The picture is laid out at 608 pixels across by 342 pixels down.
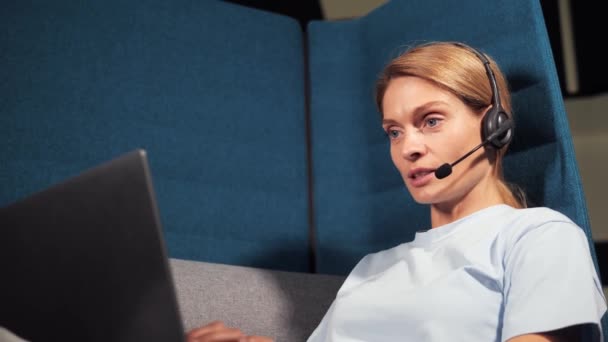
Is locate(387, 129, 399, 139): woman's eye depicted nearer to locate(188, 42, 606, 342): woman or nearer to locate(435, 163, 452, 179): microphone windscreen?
locate(188, 42, 606, 342): woman

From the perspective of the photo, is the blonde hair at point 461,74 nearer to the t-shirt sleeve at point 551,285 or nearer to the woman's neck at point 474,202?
the woman's neck at point 474,202

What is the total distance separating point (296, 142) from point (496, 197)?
68 centimetres

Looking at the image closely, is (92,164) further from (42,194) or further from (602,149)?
(602,149)

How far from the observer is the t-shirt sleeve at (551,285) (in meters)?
0.76

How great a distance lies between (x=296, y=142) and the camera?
1.63 meters

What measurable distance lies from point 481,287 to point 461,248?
9cm

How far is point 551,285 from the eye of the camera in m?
0.77

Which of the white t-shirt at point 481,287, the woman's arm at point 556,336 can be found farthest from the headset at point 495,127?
the woman's arm at point 556,336

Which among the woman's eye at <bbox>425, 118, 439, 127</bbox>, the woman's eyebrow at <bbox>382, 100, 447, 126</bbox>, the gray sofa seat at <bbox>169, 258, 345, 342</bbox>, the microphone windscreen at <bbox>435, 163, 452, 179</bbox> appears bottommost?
the gray sofa seat at <bbox>169, 258, 345, 342</bbox>

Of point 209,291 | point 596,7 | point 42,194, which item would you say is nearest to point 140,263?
point 42,194

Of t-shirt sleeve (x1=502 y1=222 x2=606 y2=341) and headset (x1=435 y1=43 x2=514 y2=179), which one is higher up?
headset (x1=435 y1=43 x2=514 y2=179)

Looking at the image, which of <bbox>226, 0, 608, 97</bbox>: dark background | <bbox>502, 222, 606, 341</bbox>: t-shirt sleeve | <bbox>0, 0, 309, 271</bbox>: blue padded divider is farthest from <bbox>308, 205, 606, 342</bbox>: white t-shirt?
<bbox>226, 0, 608, 97</bbox>: dark background

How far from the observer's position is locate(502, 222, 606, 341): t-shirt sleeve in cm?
76

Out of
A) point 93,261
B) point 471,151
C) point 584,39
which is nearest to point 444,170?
point 471,151
